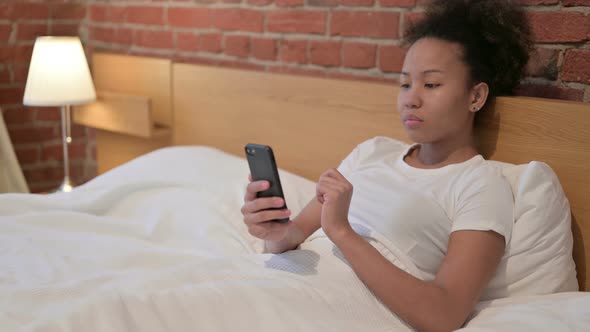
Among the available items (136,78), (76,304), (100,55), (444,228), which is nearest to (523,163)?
(444,228)

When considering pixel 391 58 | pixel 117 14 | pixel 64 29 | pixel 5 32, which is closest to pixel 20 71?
pixel 5 32

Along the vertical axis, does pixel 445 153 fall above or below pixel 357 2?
below

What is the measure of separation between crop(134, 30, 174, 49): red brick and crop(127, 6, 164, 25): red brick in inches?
1.6

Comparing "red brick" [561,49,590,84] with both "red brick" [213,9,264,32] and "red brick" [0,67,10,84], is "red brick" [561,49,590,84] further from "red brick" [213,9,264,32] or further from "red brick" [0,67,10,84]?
"red brick" [0,67,10,84]

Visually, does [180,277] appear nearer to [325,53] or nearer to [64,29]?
[325,53]

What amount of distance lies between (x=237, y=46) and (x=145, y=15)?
22.0 inches

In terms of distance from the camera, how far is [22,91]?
275 cm

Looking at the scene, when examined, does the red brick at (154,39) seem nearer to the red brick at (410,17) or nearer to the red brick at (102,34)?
the red brick at (102,34)

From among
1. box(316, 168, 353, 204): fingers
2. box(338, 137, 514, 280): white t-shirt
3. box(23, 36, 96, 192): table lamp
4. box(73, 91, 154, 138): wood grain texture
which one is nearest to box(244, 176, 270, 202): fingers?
box(316, 168, 353, 204): fingers

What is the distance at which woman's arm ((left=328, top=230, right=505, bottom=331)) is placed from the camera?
1.08 meters

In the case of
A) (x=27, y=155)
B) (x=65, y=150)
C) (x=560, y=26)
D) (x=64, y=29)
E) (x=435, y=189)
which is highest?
(x=560, y=26)

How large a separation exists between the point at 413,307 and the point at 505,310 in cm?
17

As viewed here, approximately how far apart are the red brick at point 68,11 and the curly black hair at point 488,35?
1.96 meters

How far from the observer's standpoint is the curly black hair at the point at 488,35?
4.38ft
